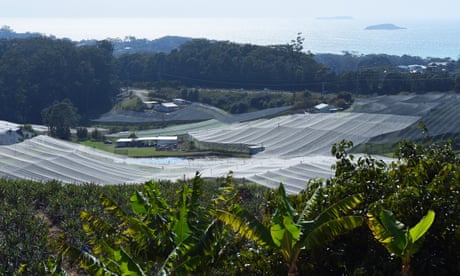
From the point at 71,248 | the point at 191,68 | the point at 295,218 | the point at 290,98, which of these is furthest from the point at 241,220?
the point at 191,68

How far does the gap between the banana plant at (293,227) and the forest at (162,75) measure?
49.4 m

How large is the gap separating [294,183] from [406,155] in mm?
13818

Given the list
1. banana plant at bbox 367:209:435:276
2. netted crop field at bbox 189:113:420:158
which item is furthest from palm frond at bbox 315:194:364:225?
netted crop field at bbox 189:113:420:158

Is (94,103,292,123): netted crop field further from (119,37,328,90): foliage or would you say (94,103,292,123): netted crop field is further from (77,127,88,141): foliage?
(119,37,328,90): foliage

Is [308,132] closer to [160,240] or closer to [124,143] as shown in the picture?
[124,143]

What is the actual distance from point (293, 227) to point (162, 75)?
2798 inches

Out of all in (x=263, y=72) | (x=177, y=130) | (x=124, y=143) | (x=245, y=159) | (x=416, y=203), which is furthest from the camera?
(x=263, y=72)

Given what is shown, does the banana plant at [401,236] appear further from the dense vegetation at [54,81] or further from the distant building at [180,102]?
the dense vegetation at [54,81]

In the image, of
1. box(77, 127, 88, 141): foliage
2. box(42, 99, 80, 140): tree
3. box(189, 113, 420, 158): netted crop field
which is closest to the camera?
box(189, 113, 420, 158): netted crop field

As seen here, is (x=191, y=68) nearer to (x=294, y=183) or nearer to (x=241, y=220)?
(x=294, y=183)

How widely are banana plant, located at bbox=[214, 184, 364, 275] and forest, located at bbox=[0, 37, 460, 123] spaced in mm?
49400

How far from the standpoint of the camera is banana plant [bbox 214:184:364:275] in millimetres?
6727

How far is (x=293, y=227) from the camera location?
6609 millimetres

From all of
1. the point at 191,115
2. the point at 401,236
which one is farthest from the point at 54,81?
the point at 401,236
